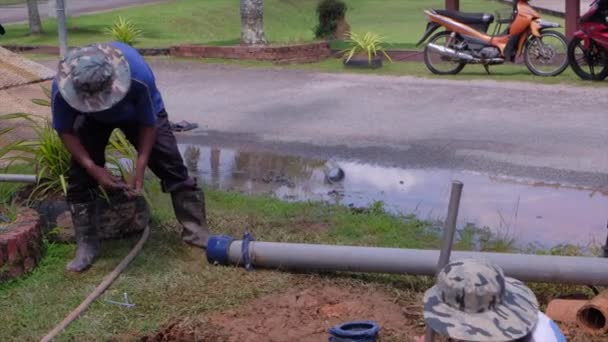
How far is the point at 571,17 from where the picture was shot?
1295 centimetres

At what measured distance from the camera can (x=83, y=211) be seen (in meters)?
5.38

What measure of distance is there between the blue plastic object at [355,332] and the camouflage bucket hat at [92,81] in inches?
62.1

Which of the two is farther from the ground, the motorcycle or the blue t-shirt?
the blue t-shirt

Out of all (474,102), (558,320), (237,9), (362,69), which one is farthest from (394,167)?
(237,9)

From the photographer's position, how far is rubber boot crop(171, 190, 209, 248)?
548cm

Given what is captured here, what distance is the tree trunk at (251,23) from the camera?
14281 mm

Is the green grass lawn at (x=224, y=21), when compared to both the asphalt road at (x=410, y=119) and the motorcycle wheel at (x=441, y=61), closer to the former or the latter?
the motorcycle wheel at (x=441, y=61)

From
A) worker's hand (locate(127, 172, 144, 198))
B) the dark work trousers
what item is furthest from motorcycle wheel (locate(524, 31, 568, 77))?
worker's hand (locate(127, 172, 144, 198))

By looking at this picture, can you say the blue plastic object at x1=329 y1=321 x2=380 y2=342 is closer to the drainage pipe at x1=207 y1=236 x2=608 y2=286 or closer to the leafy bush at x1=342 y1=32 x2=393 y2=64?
the drainage pipe at x1=207 y1=236 x2=608 y2=286

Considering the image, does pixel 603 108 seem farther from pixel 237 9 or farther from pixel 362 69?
pixel 237 9

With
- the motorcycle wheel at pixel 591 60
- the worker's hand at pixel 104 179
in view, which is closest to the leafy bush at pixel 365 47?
the motorcycle wheel at pixel 591 60

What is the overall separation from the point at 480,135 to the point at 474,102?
1.65 meters

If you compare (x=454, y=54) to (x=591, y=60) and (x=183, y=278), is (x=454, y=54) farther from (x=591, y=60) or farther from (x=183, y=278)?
(x=183, y=278)

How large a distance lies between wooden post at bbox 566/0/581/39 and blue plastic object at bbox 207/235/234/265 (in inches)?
349
